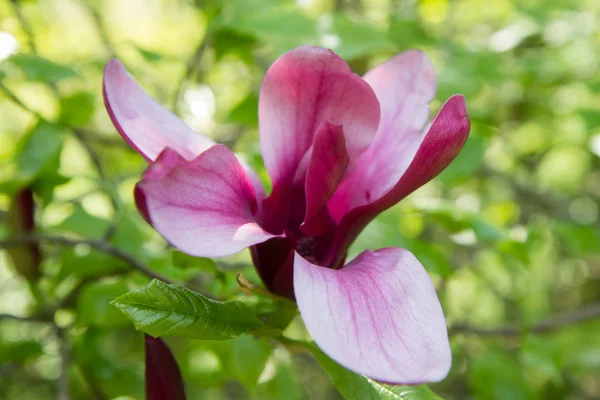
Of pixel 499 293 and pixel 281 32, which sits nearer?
pixel 281 32

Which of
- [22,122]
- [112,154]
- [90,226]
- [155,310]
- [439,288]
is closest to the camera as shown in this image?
[155,310]

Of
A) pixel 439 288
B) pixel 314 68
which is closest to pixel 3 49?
pixel 314 68

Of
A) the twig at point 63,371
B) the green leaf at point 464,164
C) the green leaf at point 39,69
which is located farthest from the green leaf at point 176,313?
the green leaf at point 464,164

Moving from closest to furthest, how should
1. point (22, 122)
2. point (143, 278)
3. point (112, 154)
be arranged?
point (143, 278) → point (112, 154) → point (22, 122)

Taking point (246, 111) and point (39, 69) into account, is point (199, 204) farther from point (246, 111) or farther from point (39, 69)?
point (246, 111)

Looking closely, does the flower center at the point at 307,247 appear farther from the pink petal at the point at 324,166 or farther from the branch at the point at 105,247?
the branch at the point at 105,247

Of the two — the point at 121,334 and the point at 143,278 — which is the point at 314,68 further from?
the point at 121,334
